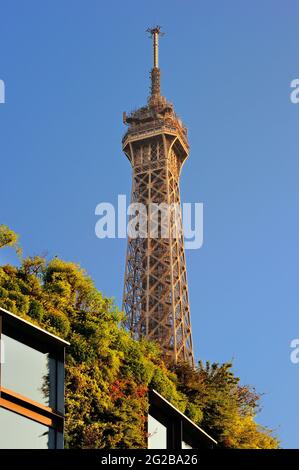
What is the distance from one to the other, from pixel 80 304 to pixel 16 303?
429cm

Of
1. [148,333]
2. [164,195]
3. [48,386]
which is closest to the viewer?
[48,386]

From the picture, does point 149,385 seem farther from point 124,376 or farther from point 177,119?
point 177,119

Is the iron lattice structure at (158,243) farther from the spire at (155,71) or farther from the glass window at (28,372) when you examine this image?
the glass window at (28,372)

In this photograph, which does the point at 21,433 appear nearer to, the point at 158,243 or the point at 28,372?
the point at 28,372

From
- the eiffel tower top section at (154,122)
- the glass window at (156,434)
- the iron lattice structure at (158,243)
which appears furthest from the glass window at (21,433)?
the eiffel tower top section at (154,122)

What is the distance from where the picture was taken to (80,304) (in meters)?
24.2

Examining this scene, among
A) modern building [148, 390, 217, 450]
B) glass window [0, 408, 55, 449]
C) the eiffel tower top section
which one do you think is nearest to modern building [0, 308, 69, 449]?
glass window [0, 408, 55, 449]

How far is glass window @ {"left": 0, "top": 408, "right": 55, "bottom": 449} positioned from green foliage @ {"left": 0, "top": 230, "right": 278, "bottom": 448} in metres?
3.50

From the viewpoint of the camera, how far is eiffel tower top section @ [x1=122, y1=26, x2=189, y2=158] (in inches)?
2990

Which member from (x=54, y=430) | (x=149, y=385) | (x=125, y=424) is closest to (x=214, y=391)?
(x=149, y=385)

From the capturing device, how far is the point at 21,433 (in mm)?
14312

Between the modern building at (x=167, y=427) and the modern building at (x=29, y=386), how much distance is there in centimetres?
437

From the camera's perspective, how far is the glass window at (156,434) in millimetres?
19500

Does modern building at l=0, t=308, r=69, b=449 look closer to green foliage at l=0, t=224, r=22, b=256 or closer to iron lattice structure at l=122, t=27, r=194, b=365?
green foliage at l=0, t=224, r=22, b=256
